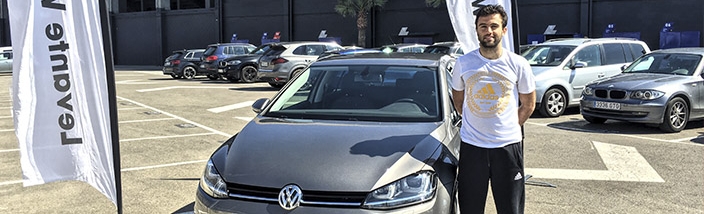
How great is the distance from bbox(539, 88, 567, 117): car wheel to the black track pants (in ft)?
25.9

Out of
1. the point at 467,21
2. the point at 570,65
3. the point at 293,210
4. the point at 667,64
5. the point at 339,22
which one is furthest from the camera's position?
the point at 339,22

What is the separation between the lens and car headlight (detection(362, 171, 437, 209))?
10.3 feet

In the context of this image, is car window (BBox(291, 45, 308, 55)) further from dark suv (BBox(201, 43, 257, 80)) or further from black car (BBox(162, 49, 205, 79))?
black car (BBox(162, 49, 205, 79))

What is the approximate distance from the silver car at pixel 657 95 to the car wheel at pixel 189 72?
1715cm

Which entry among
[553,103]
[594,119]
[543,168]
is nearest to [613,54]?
[553,103]

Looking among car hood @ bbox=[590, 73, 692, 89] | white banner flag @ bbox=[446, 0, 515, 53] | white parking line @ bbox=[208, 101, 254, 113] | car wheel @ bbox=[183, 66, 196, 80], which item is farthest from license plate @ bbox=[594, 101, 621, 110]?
car wheel @ bbox=[183, 66, 196, 80]

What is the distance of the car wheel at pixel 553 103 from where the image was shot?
10883 millimetres

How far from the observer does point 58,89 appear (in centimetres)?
383

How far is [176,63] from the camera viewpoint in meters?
23.5

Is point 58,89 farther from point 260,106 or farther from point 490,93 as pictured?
point 490,93

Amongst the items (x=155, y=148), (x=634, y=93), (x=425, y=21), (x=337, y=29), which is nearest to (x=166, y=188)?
(x=155, y=148)

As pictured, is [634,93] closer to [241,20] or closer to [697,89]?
[697,89]

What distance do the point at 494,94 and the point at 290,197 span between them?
131cm

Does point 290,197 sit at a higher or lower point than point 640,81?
lower
